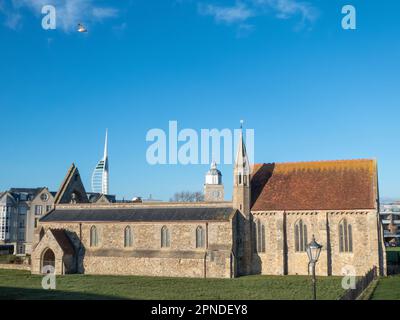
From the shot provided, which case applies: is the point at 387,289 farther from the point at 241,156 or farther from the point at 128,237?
the point at 128,237

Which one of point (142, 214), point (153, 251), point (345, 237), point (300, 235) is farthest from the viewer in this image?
point (142, 214)

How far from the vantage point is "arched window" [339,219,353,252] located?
41.7 metres

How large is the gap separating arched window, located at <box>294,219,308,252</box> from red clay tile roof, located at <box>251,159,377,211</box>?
1554 millimetres

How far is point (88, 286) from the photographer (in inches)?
1403

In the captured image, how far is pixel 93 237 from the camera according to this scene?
48594 mm

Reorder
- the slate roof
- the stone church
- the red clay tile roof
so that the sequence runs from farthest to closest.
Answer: the slate roof, the red clay tile roof, the stone church

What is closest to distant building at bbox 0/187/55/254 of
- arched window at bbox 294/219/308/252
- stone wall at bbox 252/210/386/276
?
stone wall at bbox 252/210/386/276

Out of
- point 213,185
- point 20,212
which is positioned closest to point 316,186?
point 213,185

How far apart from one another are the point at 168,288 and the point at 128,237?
555 inches

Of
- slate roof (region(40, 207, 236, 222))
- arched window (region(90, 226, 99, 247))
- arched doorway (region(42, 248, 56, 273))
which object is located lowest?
arched doorway (region(42, 248, 56, 273))

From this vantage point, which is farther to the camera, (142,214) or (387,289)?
(142,214)

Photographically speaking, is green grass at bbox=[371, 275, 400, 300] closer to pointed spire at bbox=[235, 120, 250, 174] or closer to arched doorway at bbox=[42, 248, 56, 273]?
pointed spire at bbox=[235, 120, 250, 174]

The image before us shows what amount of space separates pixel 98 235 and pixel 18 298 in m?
18.6
